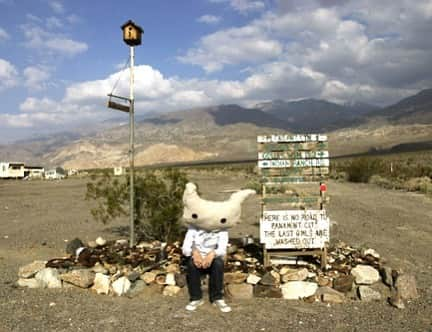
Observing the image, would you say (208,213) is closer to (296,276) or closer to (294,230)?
(296,276)

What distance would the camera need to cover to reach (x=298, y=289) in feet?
21.7

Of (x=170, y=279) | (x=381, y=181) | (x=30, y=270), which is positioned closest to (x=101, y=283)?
(x=170, y=279)

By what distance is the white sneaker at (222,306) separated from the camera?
6038 mm

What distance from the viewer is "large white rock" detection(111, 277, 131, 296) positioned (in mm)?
6699

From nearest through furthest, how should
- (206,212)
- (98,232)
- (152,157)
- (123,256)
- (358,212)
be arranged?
(206,212) < (123,256) < (98,232) < (358,212) < (152,157)

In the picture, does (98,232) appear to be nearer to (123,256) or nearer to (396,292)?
(123,256)

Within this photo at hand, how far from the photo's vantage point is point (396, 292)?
6594 millimetres

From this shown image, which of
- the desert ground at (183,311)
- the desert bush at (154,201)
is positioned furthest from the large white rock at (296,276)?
the desert bush at (154,201)

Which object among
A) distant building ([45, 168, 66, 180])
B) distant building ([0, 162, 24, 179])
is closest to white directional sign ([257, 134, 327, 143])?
distant building ([45, 168, 66, 180])

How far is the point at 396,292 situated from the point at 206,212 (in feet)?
10.0

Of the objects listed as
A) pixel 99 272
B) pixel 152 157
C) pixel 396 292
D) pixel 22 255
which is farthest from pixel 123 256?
pixel 152 157

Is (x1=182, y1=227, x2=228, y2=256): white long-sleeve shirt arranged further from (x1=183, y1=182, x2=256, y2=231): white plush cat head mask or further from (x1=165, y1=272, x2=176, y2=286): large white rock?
(x1=165, y1=272, x2=176, y2=286): large white rock

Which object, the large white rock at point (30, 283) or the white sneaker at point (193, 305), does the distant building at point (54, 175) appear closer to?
the large white rock at point (30, 283)

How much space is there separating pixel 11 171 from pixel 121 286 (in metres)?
55.7
